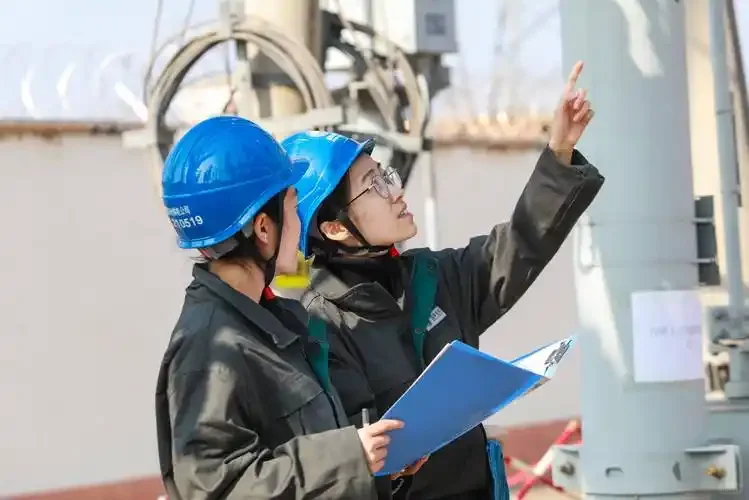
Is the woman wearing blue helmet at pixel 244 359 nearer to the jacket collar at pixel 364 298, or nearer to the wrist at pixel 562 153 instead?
the jacket collar at pixel 364 298

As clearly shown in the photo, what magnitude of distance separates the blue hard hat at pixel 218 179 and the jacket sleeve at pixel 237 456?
0.32m

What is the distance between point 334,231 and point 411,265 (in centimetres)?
20

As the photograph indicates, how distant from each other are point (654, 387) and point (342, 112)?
5.50 ft

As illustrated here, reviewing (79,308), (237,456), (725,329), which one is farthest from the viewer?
(79,308)

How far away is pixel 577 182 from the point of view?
327 cm

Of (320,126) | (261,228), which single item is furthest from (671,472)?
(261,228)

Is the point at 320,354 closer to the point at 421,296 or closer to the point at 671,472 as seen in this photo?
the point at 421,296

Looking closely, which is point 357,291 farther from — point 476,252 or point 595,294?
point 595,294

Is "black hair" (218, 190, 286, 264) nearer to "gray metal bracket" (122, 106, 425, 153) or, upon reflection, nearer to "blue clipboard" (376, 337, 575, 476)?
"blue clipboard" (376, 337, 575, 476)

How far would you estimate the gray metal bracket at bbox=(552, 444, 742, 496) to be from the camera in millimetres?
4977

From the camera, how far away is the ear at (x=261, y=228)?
278cm

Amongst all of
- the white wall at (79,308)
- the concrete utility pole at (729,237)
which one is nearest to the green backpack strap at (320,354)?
the concrete utility pole at (729,237)

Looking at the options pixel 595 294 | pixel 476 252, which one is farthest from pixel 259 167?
pixel 595 294

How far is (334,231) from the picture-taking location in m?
Answer: 3.39
